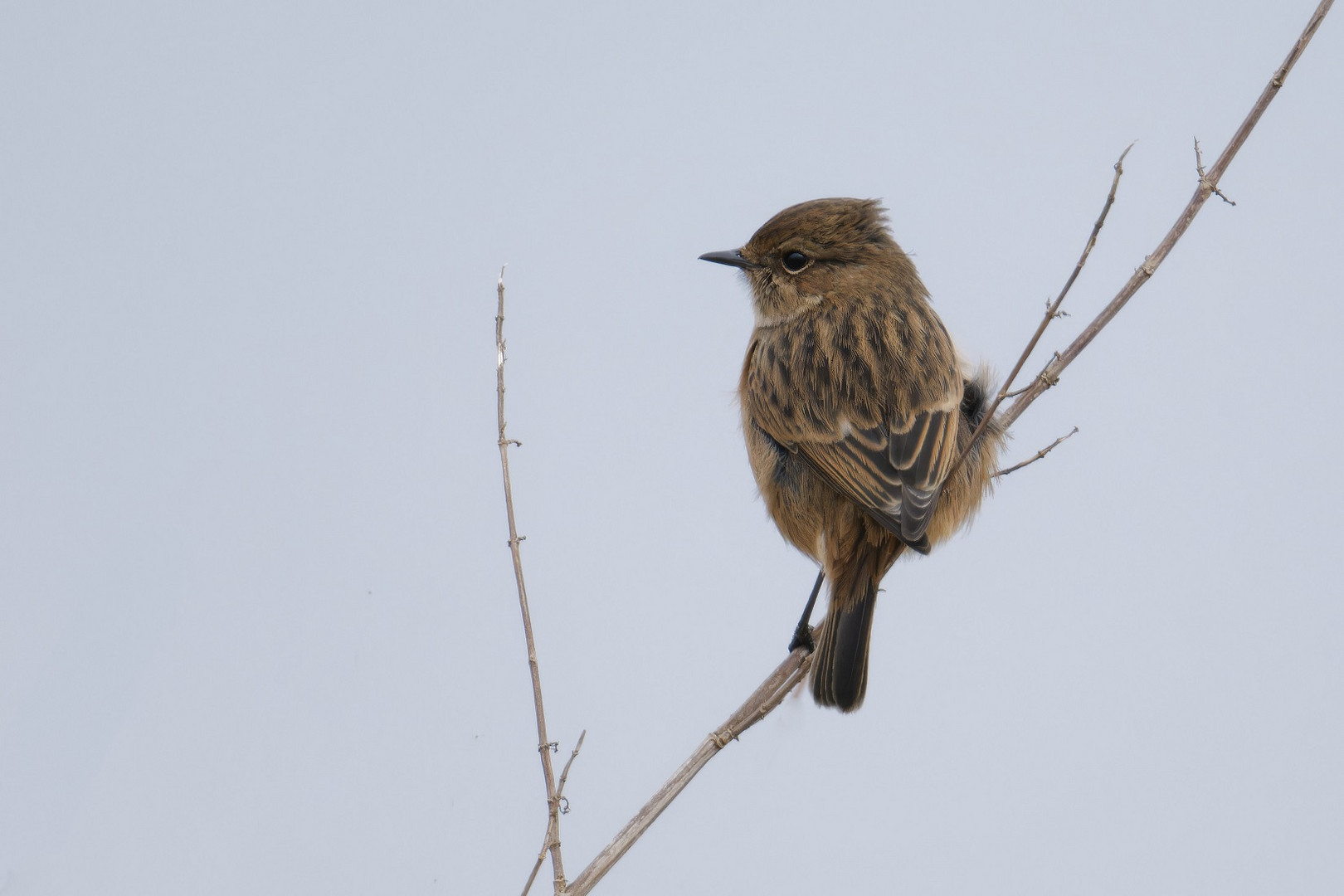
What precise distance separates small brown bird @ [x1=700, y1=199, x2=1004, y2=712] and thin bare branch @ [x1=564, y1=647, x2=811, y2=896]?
0.82 feet

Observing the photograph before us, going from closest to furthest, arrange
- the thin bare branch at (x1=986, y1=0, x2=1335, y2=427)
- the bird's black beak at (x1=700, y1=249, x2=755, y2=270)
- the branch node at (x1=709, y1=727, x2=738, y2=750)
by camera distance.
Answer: the branch node at (x1=709, y1=727, x2=738, y2=750)
the thin bare branch at (x1=986, y1=0, x2=1335, y2=427)
the bird's black beak at (x1=700, y1=249, x2=755, y2=270)

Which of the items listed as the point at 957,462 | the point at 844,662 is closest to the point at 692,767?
the point at 844,662

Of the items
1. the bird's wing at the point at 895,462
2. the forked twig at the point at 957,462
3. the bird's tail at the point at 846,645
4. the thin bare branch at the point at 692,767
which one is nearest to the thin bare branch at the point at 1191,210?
the forked twig at the point at 957,462

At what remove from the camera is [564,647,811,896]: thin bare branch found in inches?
104

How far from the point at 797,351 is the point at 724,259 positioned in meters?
0.60

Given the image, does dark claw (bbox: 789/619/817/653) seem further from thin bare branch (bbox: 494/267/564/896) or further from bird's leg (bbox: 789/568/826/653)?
thin bare branch (bbox: 494/267/564/896)

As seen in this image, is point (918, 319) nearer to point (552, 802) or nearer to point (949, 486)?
point (949, 486)

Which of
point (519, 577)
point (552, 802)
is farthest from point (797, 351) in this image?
point (552, 802)

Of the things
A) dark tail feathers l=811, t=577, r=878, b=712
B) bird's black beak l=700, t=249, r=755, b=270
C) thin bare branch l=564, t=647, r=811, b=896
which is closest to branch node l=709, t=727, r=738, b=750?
thin bare branch l=564, t=647, r=811, b=896

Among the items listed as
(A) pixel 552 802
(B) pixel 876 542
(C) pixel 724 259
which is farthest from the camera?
(C) pixel 724 259

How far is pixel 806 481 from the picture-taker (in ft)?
13.2

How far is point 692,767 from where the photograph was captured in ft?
9.33

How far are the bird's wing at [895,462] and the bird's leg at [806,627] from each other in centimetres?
37

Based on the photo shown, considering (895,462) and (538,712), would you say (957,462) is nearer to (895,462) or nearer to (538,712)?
(895,462)
